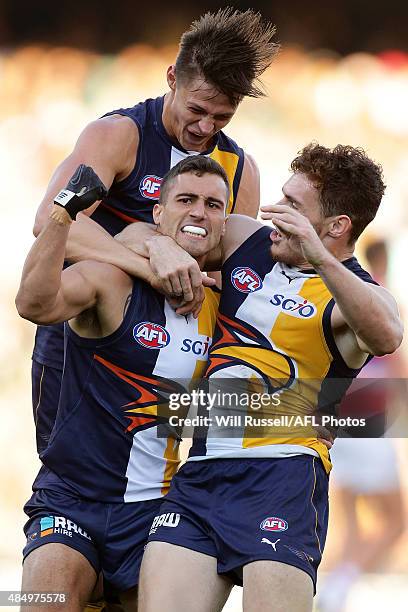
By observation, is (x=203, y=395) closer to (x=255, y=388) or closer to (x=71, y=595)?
(x=255, y=388)

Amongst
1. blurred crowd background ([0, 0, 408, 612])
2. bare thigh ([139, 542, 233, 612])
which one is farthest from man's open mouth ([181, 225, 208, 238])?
blurred crowd background ([0, 0, 408, 612])

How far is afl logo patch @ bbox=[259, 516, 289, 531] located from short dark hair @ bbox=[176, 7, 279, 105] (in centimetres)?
159

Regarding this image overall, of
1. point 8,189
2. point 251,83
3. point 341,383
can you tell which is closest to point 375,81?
point 8,189

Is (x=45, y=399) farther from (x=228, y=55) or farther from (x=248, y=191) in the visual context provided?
(x=228, y=55)

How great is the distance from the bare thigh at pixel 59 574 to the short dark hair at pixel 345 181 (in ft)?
4.74

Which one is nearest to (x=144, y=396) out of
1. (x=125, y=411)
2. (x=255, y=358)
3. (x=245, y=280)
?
(x=125, y=411)

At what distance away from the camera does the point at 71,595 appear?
359cm

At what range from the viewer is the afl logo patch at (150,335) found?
3.81m

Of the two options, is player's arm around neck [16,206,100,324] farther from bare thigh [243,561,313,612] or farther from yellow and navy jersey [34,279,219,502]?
bare thigh [243,561,313,612]

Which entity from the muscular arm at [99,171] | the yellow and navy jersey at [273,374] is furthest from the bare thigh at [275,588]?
the muscular arm at [99,171]

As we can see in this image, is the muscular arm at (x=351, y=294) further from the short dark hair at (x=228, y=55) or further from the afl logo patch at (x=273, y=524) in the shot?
the short dark hair at (x=228, y=55)

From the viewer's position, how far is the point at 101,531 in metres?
3.73

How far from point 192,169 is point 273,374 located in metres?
0.79

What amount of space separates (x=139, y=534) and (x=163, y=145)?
1521mm
